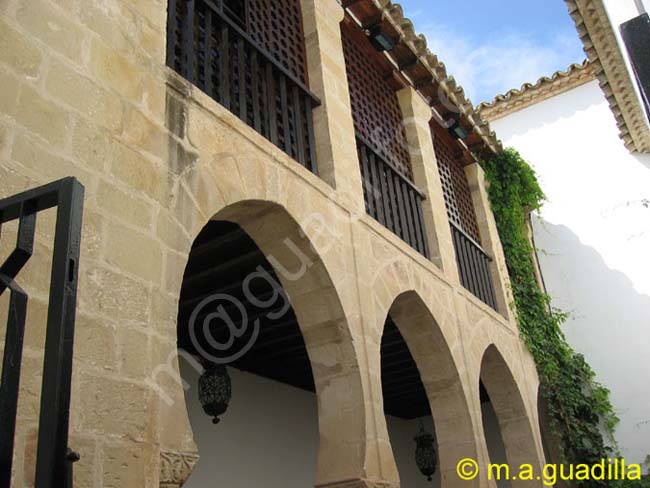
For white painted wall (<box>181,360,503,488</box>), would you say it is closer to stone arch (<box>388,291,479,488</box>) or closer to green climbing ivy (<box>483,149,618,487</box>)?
stone arch (<box>388,291,479,488</box>)

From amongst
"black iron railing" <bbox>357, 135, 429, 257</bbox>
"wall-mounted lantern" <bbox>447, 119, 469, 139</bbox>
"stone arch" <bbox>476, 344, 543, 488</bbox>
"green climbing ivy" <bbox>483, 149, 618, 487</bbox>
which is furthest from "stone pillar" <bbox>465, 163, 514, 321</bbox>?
"black iron railing" <bbox>357, 135, 429, 257</bbox>

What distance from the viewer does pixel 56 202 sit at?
1981 millimetres

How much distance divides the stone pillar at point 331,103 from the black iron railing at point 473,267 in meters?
2.76

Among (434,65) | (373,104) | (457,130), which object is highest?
(434,65)

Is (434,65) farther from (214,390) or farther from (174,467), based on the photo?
(174,467)

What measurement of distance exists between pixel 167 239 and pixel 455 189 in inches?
268

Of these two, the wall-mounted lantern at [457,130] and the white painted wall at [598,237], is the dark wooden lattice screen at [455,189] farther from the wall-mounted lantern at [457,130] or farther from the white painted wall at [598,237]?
the white painted wall at [598,237]

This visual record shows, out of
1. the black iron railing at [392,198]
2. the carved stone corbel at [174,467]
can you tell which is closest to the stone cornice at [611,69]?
the black iron railing at [392,198]

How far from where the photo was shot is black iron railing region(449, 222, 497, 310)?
8711mm

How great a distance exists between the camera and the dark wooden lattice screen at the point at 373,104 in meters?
7.64

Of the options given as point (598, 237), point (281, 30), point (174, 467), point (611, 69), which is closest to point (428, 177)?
point (281, 30)

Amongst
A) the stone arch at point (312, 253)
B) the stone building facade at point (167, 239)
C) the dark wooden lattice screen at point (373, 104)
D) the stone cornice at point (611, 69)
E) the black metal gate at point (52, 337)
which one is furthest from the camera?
the stone cornice at point (611, 69)

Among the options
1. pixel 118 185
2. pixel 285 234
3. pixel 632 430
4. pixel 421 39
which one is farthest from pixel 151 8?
pixel 632 430

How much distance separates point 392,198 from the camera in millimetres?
7207
